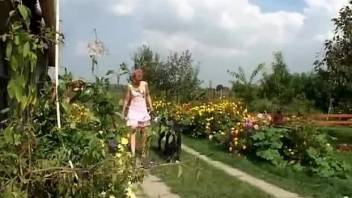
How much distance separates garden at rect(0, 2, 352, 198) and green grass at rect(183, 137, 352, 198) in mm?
17

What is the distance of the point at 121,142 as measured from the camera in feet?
18.1

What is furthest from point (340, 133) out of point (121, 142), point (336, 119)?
point (121, 142)

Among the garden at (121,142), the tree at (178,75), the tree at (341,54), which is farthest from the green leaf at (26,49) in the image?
the tree at (178,75)

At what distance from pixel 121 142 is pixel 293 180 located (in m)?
5.78

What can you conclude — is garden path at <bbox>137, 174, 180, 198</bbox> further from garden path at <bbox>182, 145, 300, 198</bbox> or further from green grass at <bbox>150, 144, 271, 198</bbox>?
garden path at <bbox>182, 145, 300, 198</bbox>

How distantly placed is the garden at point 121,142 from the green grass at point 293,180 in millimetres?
17

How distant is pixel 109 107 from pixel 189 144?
38.8 feet

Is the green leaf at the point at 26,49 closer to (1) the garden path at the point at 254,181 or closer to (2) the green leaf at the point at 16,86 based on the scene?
(2) the green leaf at the point at 16,86

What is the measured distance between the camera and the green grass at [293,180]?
9461 millimetres

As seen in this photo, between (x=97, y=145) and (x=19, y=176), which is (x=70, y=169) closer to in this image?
(x=19, y=176)

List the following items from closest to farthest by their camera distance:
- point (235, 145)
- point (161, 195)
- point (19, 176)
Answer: point (19, 176) < point (161, 195) < point (235, 145)

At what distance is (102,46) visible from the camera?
448cm

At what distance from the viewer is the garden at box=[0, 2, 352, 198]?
10.7 feet

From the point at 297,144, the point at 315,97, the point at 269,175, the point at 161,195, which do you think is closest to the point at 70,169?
the point at 161,195
